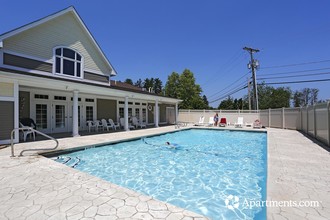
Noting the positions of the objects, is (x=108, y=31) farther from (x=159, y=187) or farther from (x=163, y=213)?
(x=163, y=213)

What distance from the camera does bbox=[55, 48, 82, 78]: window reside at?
11.8 metres

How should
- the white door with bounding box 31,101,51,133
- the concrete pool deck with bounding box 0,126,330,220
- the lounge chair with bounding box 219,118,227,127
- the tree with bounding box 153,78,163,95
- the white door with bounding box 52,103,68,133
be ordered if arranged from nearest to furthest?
the concrete pool deck with bounding box 0,126,330,220 → the white door with bounding box 31,101,51,133 → the white door with bounding box 52,103,68,133 → the lounge chair with bounding box 219,118,227,127 → the tree with bounding box 153,78,163,95

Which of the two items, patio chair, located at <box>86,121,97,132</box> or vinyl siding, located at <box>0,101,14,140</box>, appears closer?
vinyl siding, located at <box>0,101,14,140</box>

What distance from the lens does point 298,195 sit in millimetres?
3160

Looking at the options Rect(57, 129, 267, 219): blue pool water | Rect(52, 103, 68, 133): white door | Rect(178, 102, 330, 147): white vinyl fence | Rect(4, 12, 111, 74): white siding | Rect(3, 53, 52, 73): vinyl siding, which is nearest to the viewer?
Rect(57, 129, 267, 219): blue pool water

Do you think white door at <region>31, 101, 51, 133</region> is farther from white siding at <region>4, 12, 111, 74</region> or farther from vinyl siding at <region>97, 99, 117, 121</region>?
vinyl siding at <region>97, 99, 117, 121</region>

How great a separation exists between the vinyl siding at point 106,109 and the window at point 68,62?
9.15ft

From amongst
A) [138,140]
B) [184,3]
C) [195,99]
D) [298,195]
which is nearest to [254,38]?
[184,3]

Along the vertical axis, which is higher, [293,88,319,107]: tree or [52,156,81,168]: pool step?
[293,88,319,107]: tree

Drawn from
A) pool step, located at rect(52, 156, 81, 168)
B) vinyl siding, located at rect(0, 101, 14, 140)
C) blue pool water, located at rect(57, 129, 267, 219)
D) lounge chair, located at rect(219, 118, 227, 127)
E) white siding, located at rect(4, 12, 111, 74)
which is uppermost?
white siding, located at rect(4, 12, 111, 74)

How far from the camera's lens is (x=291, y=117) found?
49.3ft

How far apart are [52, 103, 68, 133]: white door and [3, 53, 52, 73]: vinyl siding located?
2.29 meters

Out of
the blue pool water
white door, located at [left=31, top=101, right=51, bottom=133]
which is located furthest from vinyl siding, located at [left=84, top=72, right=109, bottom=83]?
the blue pool water

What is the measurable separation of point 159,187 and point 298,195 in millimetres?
2846
